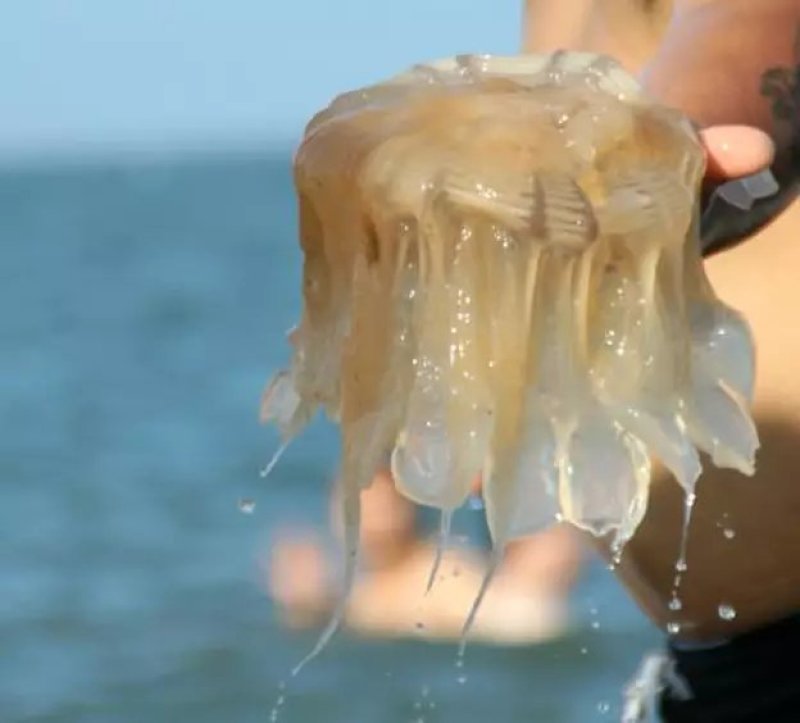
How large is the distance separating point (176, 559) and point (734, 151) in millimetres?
4816

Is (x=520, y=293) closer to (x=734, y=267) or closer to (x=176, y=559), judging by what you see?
(x=734, y=267)

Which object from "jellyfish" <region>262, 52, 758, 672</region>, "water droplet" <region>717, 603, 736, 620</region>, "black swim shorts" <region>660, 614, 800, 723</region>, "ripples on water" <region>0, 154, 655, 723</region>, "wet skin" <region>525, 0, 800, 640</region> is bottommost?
"ripples on water" <region>0, 154, 655, 723</region>

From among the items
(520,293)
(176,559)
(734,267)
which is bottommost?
(176,559)

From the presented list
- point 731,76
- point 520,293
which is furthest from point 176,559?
point 520,293

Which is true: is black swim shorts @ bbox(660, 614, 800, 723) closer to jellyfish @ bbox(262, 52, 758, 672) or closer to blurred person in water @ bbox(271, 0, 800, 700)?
blurred person in water @ bbox(271, 0, 800, 700)

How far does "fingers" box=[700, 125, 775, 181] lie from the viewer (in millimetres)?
1252

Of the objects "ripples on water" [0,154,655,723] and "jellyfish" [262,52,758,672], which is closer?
"jellyfish" [262,52,758,672]

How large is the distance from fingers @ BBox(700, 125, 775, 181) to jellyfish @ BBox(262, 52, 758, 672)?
0.03 metres

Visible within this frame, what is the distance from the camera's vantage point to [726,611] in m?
1.58

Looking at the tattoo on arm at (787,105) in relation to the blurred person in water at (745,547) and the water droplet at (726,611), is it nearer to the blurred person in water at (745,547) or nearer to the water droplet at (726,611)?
the blurred person in water at (745,547)

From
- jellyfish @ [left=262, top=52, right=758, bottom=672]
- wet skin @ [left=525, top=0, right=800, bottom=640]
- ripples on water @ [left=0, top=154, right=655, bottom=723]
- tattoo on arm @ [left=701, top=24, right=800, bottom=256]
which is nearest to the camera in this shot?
jellyfish @ [left=262, top=52, right=758, bottom=672]

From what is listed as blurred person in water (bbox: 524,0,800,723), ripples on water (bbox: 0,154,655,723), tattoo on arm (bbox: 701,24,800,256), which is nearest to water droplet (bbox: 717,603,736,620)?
blurred person in water (bbox: 524,0,800,723)

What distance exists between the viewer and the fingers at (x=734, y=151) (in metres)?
1.25

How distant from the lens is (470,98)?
121cm
